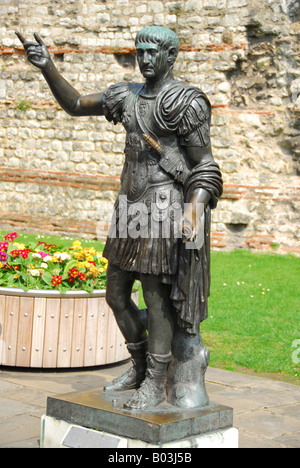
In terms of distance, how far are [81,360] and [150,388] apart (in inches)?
84.0

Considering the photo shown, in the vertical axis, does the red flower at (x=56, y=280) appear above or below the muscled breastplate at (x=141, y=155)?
below

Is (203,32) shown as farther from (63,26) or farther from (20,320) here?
(20,320)

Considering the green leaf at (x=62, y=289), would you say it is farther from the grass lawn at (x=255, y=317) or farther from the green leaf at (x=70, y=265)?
the grass lawn at (x=255, y=317)

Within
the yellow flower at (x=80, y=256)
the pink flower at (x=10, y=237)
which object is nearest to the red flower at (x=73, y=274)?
the yellow flower at (x=80, y=256)

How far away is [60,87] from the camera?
441 centimetres

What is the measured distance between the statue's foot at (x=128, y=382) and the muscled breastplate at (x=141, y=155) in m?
1.00

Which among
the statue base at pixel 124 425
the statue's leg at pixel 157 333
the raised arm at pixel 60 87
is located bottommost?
the statue base at pixel 124 425

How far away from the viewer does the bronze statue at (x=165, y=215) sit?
13.3 feet

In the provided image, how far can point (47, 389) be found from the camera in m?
5.70

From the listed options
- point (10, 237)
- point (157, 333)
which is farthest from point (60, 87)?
point (10, 237)

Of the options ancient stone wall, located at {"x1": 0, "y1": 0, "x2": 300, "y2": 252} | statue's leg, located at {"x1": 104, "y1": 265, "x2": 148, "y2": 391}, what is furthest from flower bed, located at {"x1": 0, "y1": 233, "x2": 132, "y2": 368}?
ancient stone wall, located at {"x1": 0, "y1": 0, "x2": 300, "y2": 252}

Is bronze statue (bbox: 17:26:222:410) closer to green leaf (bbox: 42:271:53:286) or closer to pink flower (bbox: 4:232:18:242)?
green leaf (bbox: 42:271:53:286)

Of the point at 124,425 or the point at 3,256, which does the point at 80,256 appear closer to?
the point at 3,256

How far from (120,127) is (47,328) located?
7.73m
